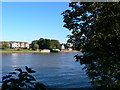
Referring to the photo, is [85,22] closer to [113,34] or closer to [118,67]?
[113,34]

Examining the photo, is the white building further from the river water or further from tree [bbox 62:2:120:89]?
tree [bbox 62:2:120:89]

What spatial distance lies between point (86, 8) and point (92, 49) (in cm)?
A: 129

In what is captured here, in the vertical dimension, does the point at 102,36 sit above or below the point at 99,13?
below

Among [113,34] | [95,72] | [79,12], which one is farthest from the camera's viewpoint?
[79,12]

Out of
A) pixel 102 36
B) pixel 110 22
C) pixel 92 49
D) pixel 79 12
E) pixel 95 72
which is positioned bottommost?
pixel 95 72

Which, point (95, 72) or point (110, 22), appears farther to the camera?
point (95, 72)

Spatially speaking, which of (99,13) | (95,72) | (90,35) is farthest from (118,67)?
(99,13)

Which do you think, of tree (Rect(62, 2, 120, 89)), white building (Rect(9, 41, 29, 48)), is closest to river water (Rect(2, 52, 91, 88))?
tree (Rect(62, 2, 120, 89))

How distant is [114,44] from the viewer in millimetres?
5488

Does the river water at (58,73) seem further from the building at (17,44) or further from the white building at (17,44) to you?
the white building at (17,44)

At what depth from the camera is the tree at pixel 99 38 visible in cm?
521

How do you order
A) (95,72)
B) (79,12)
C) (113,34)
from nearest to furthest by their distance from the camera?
(113,34), (95,72), (79,12)

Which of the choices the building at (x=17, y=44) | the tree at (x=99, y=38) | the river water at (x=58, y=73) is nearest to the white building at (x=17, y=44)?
the building at (x=17, y=44)

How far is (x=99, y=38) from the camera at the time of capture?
5.29 metres
